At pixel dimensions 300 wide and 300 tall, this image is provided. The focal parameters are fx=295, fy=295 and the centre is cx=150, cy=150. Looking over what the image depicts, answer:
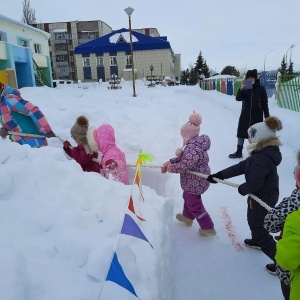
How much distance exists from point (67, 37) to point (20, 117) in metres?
72.5

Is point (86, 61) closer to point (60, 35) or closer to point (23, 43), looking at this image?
point (60, 35)

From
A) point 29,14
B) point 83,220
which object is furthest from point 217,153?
point 29,14

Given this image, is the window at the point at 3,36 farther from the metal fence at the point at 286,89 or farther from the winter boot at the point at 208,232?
the winter boot at the point at 208,232

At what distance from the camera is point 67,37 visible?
69.2m

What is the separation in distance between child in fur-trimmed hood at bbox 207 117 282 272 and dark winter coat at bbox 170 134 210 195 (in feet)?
1.93

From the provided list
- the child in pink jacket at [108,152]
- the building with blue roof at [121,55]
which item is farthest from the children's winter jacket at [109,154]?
the building with blue roof at [121,55]

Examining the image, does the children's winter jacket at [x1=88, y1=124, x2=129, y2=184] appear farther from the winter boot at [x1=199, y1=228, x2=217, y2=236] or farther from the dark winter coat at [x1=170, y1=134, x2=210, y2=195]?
the winter boot at [x1=199, y1=228, x2=217, y2=236]

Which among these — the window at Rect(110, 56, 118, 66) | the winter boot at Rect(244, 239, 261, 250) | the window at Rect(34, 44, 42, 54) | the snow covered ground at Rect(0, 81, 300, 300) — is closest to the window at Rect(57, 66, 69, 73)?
the window at Rect(110, 56, 118, 66)

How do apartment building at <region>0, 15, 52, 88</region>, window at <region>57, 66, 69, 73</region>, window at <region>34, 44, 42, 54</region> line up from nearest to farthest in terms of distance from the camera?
1. apartment building at <region>0, 15, 52, 88</region>
2. window at <region>34, 44, 42, 54</region>
3. window at <region>57, 66, 69, 73</region>

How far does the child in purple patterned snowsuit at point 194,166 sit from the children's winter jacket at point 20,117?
175 cm

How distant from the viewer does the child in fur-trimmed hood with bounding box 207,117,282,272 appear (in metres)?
2.64

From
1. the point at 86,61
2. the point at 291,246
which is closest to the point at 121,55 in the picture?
the point at 86,61

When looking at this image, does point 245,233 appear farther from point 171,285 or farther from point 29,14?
point 29,14

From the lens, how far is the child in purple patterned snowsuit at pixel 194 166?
3.33 m
